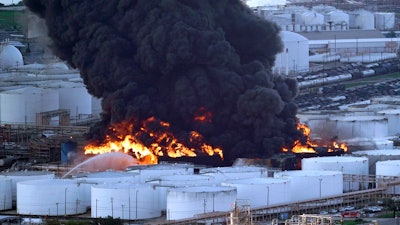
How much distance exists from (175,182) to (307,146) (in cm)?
1175

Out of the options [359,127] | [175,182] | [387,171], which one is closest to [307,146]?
[387,171]

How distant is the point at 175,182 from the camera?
189ft

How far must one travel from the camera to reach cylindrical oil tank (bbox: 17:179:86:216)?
55844 mm

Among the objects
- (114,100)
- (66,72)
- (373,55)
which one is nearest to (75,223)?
(114,100)

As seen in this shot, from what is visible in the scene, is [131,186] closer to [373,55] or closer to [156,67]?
[156,67]

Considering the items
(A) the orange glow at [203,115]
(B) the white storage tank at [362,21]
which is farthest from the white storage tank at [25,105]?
(B) the white storage tank at [362,21]

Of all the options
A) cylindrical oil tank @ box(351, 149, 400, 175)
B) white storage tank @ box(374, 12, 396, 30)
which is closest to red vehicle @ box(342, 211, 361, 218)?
cylindrical oil tank @ box(351, 149, 400, 175)

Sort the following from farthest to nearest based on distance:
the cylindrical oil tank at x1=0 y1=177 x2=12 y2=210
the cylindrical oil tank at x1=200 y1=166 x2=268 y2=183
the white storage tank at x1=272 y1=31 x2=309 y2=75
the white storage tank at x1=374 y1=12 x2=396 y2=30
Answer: the white storage tank at x1=374 y1=12 x2=396 y2=30, the white storage tank at x1=272 y1=31 x2=309 y2=75, the cylindrical oil tank at x1=200 y1=166 x2=268 y2=183, the cylindrical oil tank at x1=0 y1=177 x2=12 y2=210

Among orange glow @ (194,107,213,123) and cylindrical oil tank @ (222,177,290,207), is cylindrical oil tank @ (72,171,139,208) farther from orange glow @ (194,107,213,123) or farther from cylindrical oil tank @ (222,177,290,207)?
orange glow @ (194,107,213,123)

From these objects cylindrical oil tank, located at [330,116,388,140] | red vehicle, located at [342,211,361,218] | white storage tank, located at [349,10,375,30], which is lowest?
red vehicle, located at [342,211,361,218]

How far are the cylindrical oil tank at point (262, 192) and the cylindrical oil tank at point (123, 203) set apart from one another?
Result: 321 cm

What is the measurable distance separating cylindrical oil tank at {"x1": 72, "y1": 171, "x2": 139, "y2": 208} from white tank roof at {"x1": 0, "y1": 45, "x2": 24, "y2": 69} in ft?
164

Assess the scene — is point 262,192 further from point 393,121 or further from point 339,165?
point 393,121

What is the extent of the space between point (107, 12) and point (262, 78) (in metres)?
7.49
